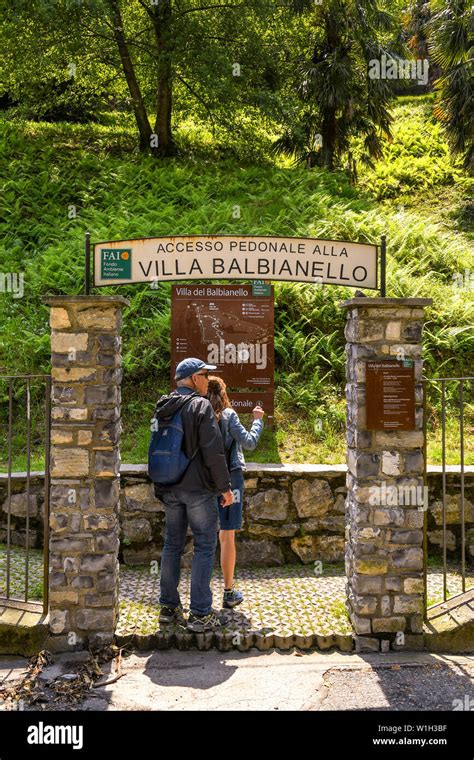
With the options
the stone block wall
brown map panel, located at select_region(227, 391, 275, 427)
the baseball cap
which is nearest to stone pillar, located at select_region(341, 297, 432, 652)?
the baseball cap

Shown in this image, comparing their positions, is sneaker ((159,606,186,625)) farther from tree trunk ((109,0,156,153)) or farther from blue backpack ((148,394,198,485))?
tree trunk ((109,0,156,153))

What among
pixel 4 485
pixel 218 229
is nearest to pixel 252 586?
pixel 4 485

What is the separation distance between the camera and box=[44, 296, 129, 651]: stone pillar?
4488 millimetres

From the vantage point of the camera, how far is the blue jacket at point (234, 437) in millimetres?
4723

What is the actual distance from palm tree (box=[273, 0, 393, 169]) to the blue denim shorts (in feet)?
41.8

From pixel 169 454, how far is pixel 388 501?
159cm

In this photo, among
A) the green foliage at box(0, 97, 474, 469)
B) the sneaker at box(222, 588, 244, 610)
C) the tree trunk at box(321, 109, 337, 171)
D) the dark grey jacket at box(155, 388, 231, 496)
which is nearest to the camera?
the dark grey jacket at box(155, 388, 231, 496)

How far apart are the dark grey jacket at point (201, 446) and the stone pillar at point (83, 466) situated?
440 mm

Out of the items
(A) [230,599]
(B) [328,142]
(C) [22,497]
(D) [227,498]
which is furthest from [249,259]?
(B) [328,142]

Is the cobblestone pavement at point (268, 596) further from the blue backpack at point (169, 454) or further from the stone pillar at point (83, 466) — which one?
the blue backpack at point (169, 454)

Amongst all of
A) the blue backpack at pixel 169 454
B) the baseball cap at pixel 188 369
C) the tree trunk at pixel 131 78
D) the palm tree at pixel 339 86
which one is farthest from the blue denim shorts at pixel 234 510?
the tree trunk at pixel 131 78

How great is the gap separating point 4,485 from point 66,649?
2244 mm

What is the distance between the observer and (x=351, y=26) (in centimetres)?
1522

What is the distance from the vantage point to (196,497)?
451cm
